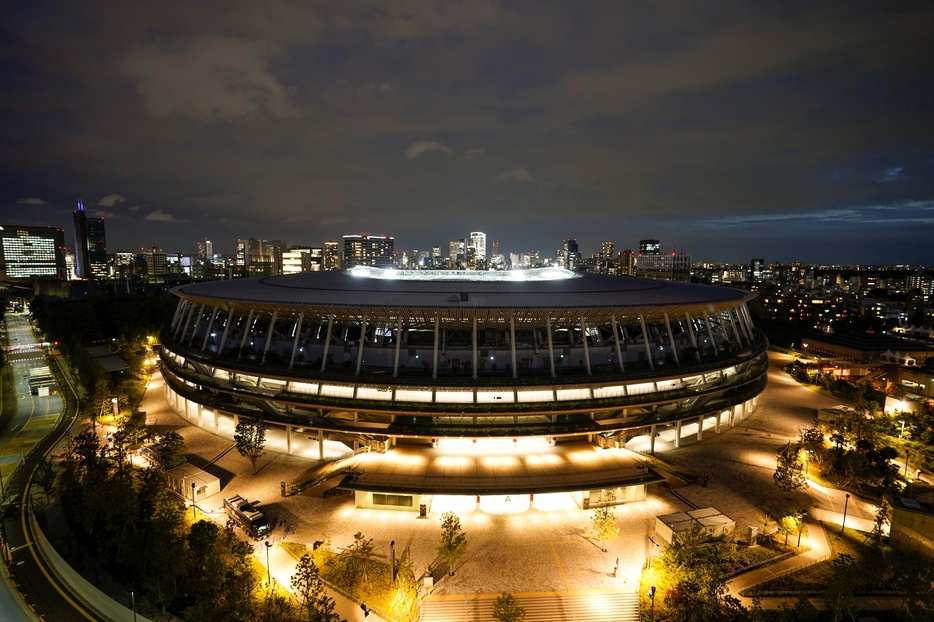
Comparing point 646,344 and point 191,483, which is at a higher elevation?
point 646,344

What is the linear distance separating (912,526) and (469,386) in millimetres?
37865

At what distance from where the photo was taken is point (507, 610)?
87.0ft

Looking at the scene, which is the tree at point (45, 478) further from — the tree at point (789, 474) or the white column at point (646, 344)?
the tree at point (789, 474)

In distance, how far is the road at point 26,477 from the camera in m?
32.6

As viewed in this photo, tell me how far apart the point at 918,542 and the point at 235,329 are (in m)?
73.9

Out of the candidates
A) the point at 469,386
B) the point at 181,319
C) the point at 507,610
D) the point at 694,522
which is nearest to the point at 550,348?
the point at 469,386

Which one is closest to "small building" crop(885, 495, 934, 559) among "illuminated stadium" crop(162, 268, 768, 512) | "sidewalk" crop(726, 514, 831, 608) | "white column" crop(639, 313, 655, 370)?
"sidewalk" crop(726, 514, 831, 608)

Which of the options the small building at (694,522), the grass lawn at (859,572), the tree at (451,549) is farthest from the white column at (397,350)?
the grass lawn at (859,572)

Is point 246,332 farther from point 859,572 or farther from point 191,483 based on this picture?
point 859,572

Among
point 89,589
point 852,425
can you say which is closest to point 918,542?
point 852,425

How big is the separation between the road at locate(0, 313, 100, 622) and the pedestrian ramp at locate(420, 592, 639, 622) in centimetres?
2529

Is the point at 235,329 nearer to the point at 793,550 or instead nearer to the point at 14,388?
the point at 14,388

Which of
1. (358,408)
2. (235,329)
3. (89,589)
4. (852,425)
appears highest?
(235,329)

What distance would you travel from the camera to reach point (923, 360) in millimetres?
92812
